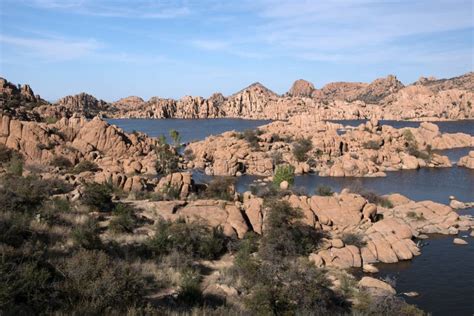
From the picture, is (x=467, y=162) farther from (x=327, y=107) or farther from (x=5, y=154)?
(x=327, y=107)

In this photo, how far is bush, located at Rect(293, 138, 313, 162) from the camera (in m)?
53.7

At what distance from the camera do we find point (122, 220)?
16.5 metres

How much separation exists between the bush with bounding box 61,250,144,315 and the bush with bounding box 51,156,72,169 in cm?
2901

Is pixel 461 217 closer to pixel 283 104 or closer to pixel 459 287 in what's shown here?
pixel 459 287

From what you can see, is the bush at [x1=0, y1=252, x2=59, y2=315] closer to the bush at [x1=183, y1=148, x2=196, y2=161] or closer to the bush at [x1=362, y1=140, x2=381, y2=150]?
the bush at [x1=183, y1=148, x2=196, y2=161]

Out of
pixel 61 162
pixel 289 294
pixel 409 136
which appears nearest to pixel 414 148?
pixel 409 136

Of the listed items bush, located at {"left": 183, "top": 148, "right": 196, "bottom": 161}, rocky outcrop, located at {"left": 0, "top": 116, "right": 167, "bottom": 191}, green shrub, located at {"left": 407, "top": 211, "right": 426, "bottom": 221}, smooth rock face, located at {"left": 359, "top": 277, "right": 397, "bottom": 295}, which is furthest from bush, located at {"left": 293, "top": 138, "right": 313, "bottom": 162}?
smooth rock face, located at {"left": 359, "top": 277, "right": 397, "bottom": 295}

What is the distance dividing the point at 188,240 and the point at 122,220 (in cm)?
277

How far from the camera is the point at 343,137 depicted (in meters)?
60.7

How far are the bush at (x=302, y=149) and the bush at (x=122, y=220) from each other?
3792 cm

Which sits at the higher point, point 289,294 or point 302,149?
point 302,149

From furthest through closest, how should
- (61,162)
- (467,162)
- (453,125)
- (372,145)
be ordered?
(453,125)
(372,145)
(467,162)
(61,162)

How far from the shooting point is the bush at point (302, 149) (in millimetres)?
53719

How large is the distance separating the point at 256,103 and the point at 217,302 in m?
166
